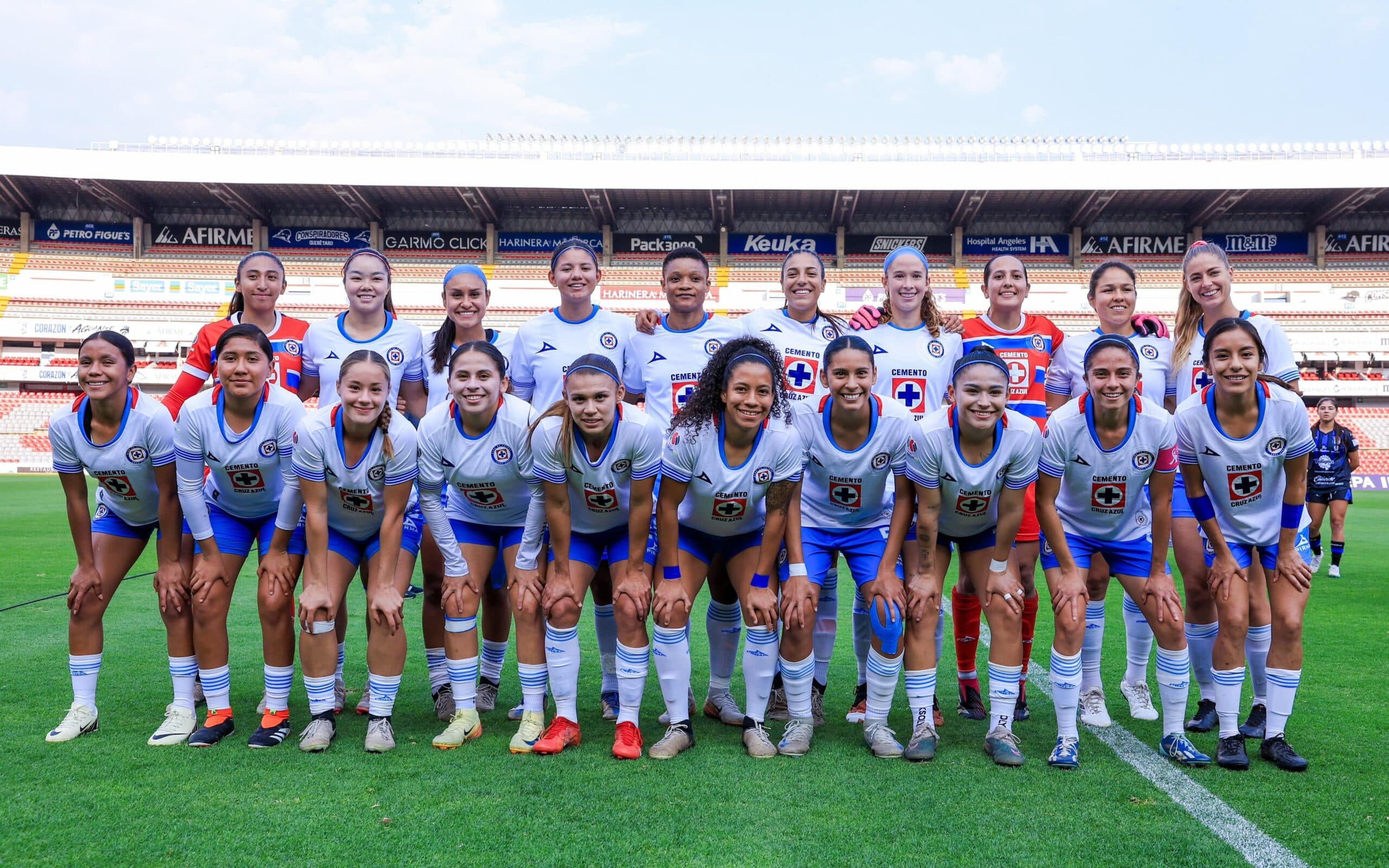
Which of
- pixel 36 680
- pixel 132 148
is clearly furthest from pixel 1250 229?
pixel 132 148

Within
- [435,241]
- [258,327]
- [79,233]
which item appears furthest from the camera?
[435,241]

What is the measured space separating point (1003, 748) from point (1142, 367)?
2.29 meters

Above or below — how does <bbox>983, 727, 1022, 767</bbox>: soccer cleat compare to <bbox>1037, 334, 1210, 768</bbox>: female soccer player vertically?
below

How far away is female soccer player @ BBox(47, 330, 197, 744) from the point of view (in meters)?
3.93

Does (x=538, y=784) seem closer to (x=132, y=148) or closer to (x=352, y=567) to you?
(x=352, y=567)

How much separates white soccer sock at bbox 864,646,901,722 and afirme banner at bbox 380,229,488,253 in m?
31.0

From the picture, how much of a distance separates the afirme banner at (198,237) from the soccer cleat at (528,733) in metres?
33.5

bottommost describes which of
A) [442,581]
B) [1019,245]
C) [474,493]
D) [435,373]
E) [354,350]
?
[442,581]

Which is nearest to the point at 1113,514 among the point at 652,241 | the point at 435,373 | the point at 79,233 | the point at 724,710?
the point at 724,710

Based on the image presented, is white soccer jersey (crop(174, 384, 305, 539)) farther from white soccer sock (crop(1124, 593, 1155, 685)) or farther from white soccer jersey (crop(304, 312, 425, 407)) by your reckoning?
white soccer sock (crop(1124, 593, 1155, 685))

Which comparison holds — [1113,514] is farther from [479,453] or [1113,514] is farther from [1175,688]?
[479,453]

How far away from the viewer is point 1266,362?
4207mm

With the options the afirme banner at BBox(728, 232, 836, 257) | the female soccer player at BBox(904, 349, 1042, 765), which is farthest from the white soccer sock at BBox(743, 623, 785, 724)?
the afirme banner at BBox(728, 232, 836, 257)

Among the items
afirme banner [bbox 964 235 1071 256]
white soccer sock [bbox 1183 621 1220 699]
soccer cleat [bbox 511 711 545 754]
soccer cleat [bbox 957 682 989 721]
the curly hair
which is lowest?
soccer cleat [bbox 957 682 989 721]
